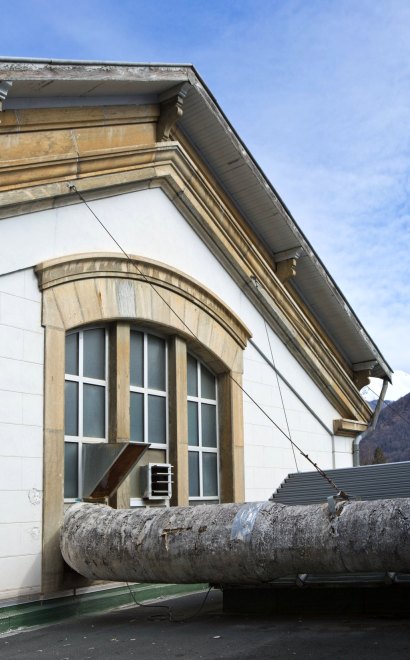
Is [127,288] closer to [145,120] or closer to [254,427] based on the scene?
[145,120]

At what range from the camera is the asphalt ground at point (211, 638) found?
671 cm

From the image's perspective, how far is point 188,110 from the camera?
39.7 feet

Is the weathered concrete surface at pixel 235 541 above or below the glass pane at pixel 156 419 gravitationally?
below

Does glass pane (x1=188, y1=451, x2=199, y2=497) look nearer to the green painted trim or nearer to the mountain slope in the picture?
the green painted trim

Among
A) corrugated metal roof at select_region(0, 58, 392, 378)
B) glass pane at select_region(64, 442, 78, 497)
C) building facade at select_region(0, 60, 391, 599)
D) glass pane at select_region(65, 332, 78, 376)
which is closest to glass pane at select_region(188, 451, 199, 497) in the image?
building facade at select_region(0, 60, 391, 599)

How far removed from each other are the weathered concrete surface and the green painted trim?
1.58 feet

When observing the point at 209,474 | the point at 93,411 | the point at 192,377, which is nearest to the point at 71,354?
the point at 93,411

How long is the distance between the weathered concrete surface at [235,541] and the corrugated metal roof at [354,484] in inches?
47.3

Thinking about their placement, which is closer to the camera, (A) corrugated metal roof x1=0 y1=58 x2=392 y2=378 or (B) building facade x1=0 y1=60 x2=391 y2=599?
(B) building facade x1=0 y1=60 x2=391 y2=599

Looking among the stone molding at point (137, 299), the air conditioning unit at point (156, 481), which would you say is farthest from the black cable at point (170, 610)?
the stone molding at point (137, 299)

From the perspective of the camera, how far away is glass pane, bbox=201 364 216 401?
12312mm

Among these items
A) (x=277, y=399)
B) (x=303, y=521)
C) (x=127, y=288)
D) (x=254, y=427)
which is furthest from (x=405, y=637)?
(x=277, y=399)

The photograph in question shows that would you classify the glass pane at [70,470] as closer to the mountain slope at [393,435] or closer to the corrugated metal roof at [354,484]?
the corrugated metal roof at [354,484]

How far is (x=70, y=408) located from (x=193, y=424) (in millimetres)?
2567
